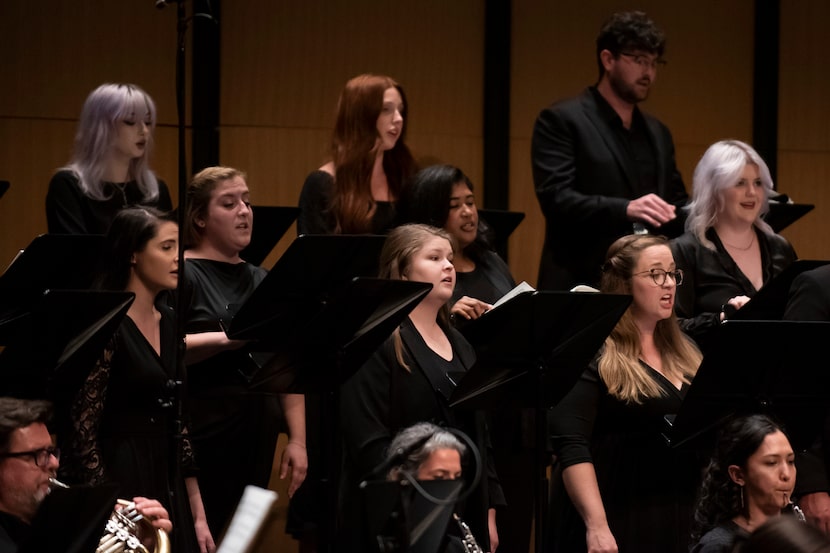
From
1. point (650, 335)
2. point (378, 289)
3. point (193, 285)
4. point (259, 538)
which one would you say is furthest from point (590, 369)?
point (259, 538)

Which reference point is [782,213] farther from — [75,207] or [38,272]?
[38,272]

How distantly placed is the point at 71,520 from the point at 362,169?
7.13 ft

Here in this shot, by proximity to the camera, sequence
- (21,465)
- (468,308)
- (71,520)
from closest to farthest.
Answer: (71,520), (21,465), (468,308)

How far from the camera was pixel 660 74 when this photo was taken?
239 inches

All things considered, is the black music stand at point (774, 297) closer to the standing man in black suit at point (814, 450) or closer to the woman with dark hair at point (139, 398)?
the standing man in black suit at point (814, 450)

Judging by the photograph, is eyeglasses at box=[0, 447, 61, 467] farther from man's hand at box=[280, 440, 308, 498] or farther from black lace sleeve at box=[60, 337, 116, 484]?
man's hand at box=[280, 440, 308, 498]

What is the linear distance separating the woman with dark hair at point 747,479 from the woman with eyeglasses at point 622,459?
0.31m

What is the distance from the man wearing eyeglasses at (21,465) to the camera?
2799 mm

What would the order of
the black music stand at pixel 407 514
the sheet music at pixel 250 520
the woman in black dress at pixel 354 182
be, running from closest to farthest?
the sheet music at pixel 250 520 < the black music stand at pixel 407 514 < the woman in black dress at pixel 354 182

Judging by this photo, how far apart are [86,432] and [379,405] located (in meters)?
0.71

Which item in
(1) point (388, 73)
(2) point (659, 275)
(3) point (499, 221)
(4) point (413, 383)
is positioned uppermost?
(1) point (388, 73)

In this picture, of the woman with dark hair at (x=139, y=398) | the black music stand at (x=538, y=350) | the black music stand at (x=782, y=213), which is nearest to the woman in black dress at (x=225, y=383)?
the woman with dark hair at (x=139, y=398)

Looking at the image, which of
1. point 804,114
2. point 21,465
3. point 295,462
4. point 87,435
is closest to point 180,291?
point 87,435

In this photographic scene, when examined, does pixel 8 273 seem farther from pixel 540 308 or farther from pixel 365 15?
pixel 365 15
